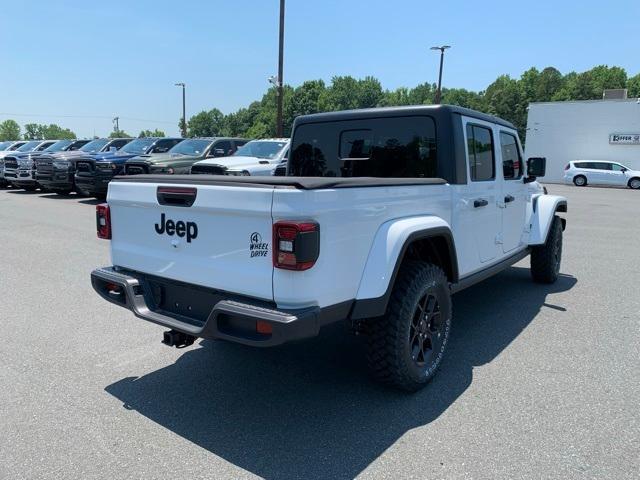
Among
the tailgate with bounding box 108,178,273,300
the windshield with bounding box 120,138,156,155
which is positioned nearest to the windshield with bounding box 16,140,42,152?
the windshield with bounding box 120,138,156,155

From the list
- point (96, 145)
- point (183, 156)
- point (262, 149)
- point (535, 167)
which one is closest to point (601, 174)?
point (262, 149)

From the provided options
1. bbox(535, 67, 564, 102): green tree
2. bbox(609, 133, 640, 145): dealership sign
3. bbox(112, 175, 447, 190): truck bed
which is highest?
bbox(535, 67, 564, 102): green tree

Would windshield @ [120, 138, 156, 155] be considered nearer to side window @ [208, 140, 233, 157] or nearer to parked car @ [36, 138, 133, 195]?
parked car @ [36, 138, 133, 195]

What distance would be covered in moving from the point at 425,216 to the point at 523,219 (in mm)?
2665

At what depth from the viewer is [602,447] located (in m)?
2.89

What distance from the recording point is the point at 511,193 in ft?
17.2

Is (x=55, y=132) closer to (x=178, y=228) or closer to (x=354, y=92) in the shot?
(x=354, y=92)

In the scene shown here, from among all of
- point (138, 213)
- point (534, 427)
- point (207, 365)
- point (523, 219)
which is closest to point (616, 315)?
point (523, 219)

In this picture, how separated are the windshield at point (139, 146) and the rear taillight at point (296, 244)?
1467 cm

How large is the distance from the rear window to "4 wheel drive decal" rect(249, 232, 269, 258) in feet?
6.46

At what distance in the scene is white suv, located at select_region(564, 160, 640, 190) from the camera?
99.6ft

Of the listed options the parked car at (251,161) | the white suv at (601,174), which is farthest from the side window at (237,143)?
the white suv at (601,174)

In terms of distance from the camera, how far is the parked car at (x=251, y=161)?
12.0 meters

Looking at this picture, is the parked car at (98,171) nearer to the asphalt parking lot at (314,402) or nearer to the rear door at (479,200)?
the asphalt parking lot at (314,402)
